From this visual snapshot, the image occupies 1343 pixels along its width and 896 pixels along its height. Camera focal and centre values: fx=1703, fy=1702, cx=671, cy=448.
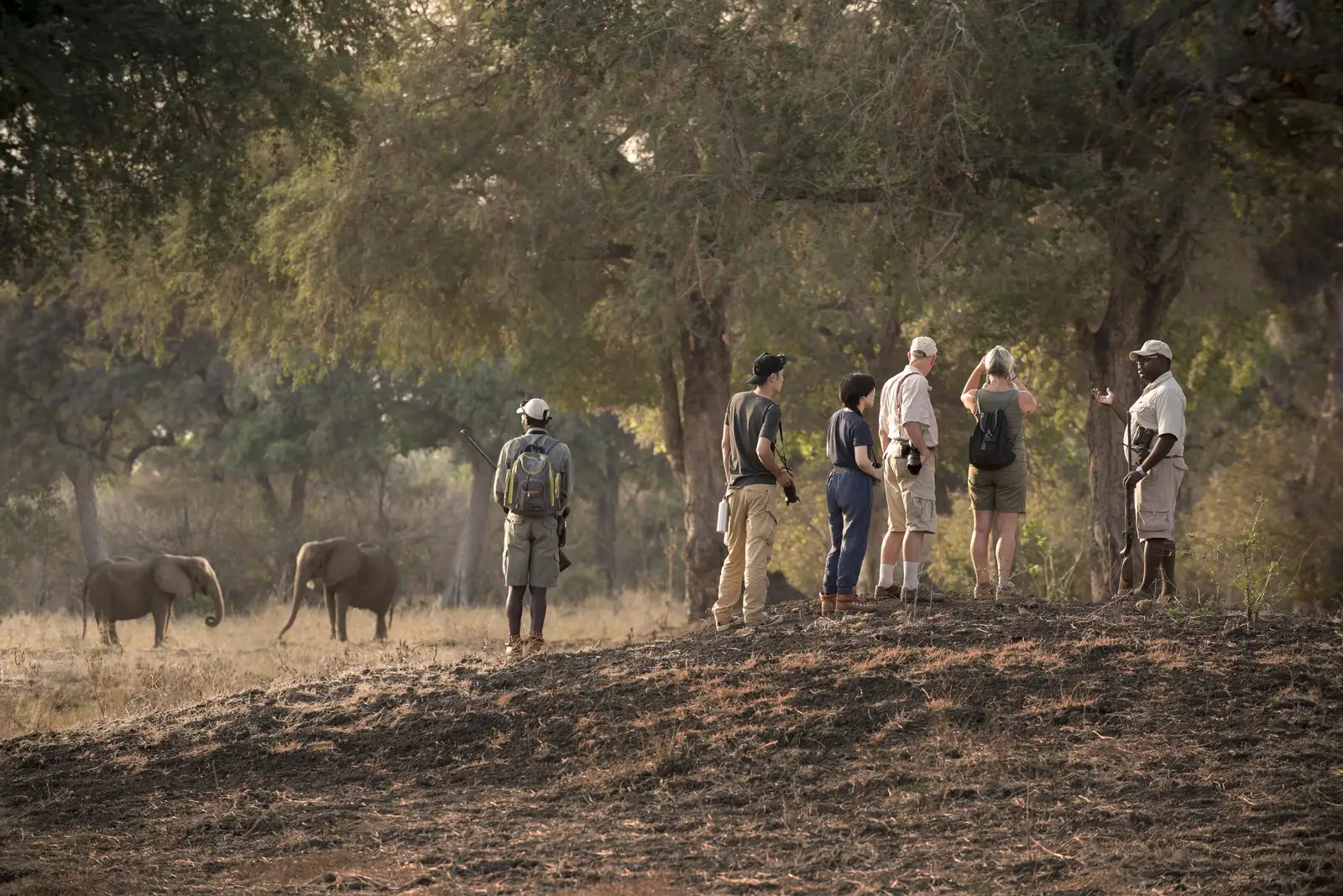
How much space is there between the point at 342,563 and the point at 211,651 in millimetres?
3583

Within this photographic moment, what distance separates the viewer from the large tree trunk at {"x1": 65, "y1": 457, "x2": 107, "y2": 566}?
33.5 metres

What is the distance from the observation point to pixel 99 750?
34.3 feet

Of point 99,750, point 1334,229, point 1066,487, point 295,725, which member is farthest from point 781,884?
point 1066,487

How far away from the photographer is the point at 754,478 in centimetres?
1131

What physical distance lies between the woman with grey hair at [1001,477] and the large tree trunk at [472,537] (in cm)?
2505

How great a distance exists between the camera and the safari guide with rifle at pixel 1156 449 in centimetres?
1078

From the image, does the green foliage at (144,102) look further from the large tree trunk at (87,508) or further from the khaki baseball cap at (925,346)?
the large tree trunk at (87,508)

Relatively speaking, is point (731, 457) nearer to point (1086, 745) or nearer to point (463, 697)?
point (463, 697)

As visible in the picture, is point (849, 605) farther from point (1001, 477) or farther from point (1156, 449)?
point (1156, 449)

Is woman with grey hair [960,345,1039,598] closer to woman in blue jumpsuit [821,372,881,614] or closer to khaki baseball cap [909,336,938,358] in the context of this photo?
khaki baseball cap [909,336,938,358]

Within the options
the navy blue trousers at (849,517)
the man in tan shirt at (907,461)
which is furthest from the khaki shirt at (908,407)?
the navy blue trousers at (849,517)

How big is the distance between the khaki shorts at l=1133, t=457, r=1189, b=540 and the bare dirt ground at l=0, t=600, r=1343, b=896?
2.05ft

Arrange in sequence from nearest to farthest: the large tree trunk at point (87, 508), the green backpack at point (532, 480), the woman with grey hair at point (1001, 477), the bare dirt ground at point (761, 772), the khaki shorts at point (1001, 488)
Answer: the bare dirt ground at point (761, 772)
the woman with grey hair at point (1001, 477)
the khaki shorts at point (1001, 488)
the green backpack at point (532, 480)
the large tree trunk at point (87, 508)

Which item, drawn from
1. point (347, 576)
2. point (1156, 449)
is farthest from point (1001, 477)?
point (347, 576)
